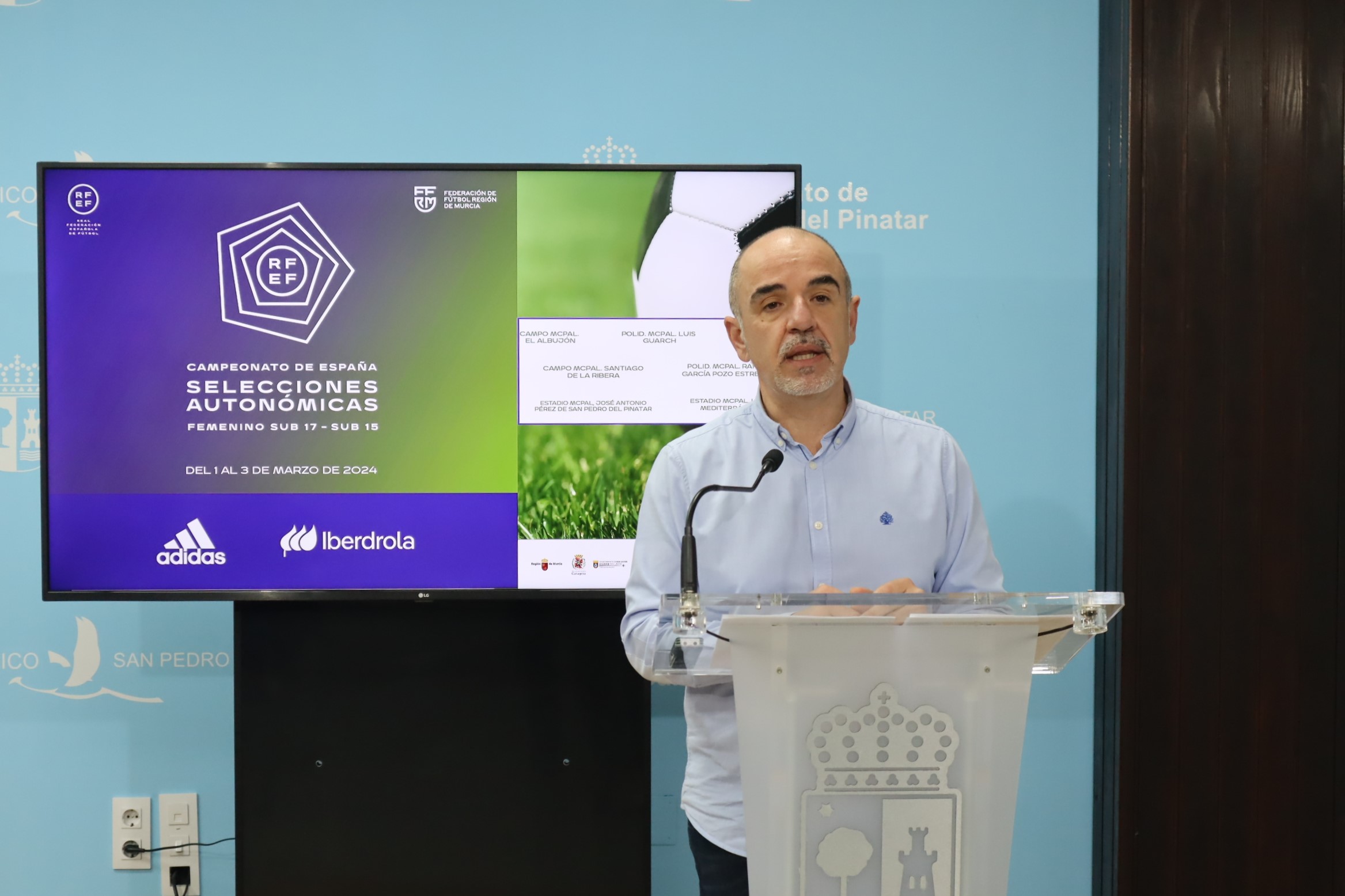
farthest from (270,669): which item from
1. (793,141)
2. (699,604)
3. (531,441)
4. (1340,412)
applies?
(1340,412)

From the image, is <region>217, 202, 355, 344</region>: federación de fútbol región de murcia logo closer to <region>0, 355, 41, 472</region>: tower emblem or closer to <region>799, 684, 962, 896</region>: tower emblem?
<region>0, 355, 41, 472</region>: tower emblem

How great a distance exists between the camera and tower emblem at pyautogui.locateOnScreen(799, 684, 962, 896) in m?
0.94

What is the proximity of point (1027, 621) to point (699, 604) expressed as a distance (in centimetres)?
32

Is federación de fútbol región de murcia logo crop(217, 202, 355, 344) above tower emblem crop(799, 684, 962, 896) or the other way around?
above

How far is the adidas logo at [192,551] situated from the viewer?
2117 millimetres

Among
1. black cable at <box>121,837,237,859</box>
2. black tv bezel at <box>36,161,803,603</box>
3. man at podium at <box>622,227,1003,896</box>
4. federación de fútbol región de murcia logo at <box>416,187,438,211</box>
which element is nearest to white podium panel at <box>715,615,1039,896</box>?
man at podium at <box>622,227,1003,896</box>

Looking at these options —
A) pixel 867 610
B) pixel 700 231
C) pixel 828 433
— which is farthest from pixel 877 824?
pixel 700 231

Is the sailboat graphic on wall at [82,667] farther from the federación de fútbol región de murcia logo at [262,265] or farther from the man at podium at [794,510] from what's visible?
the man at podium at [794,510]

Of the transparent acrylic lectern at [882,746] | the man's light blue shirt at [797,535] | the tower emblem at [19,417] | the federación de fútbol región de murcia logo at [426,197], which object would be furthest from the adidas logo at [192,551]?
the transparent acrylic lectern at [882,746]

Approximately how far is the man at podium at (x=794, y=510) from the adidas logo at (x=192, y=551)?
1.05m

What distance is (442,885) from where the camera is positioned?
7.30 ft

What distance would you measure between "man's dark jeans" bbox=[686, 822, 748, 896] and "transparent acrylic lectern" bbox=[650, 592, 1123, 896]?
25.2 inches

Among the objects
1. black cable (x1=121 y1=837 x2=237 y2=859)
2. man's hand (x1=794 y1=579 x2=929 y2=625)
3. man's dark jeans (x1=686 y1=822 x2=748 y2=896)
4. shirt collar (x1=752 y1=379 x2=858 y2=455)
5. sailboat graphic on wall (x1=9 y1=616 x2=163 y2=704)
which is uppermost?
shirt collar (x1=752 y1=379 x2=858 y2=455)

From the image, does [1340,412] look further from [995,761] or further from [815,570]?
[995,761]
